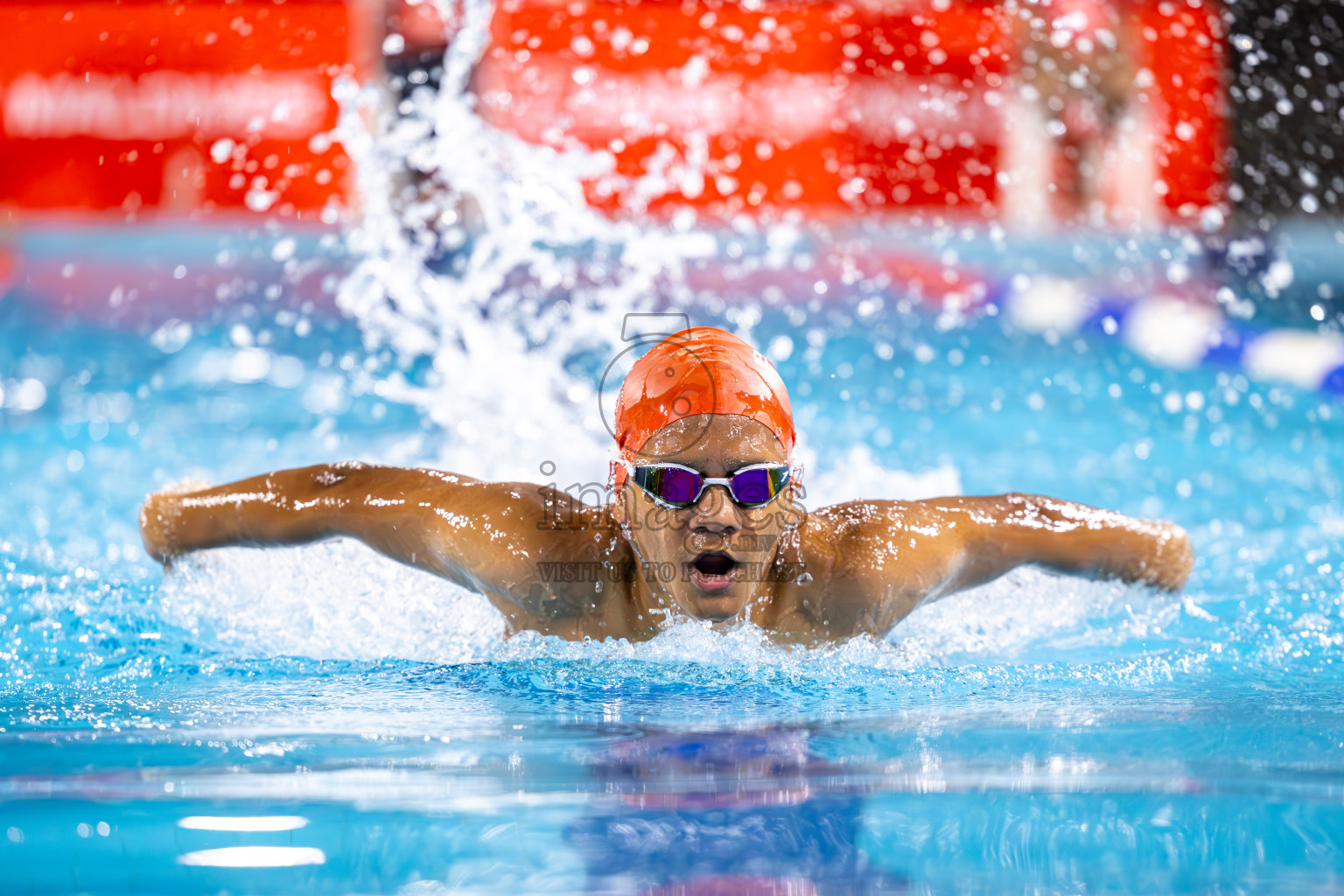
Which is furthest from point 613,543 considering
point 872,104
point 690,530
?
point 872,104

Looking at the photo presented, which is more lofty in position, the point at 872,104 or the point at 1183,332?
the point at 872,104

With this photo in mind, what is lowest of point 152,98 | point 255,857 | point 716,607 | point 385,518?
point 255,857

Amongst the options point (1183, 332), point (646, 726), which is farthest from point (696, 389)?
point (1183, 332)

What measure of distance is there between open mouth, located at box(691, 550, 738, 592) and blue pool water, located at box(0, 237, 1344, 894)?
19cm

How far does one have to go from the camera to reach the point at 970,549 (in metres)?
2.40

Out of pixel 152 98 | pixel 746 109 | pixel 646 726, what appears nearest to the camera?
pixel 646 726

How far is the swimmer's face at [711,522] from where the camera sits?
6.59 ft

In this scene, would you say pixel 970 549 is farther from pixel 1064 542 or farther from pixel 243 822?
pixel 243 822

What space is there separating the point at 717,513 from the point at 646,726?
347 millimetres

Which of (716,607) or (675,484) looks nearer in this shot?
(675,484)

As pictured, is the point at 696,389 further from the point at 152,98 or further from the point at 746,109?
the point at 152,98

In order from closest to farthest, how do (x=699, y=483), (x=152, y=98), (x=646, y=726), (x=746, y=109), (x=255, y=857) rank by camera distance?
(x=255, y=857) < (x=646, y=726) < (x=699, y=483) < (x=152, y=98) < (x=746, y=109)

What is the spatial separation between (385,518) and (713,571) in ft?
2.21

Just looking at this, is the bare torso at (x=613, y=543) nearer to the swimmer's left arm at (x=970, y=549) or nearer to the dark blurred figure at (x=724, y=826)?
the swimmer's left arm at (x=970, y=549)
